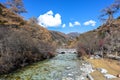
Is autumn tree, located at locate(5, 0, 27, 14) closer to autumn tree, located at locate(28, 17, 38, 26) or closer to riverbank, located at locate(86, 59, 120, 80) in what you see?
autumn tree, located at locate(28, 17, 38, 26)

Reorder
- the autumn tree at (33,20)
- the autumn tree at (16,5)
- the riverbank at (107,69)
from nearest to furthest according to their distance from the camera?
the riverbank at (107,69), the autumn tree at (16,5), the autumn tree at (33,20)

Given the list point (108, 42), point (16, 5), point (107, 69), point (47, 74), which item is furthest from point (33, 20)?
point (107, 69)

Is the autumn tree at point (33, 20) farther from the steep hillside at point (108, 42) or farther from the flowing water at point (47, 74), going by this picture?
the flowing water at point (47, 74)

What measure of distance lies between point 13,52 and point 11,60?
1.51 m

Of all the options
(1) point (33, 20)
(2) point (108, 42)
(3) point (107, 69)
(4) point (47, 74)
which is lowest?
(4) point (47, 74)

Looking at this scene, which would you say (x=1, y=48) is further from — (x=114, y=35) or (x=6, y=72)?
(x=114, y=35)

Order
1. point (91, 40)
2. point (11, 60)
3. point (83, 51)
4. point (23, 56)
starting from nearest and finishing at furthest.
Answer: point (11, 60), point (23, 56), point (83, 51), point (91, 40)

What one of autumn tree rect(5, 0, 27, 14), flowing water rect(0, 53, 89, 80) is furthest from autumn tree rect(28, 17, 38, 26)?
flowing water rect(0, 53, 89, 80)

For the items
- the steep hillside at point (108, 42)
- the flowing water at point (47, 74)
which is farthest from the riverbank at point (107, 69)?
the steep hillside at point (108, 42)

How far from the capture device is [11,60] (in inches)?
726

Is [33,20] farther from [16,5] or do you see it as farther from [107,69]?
[107,69]

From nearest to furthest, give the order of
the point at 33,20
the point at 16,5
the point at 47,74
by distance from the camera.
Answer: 1. the point at 47,74
2. the point at 16,5
3. the point at 33,20

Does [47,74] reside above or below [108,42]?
below

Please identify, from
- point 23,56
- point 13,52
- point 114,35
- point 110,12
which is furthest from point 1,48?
point 110,12
